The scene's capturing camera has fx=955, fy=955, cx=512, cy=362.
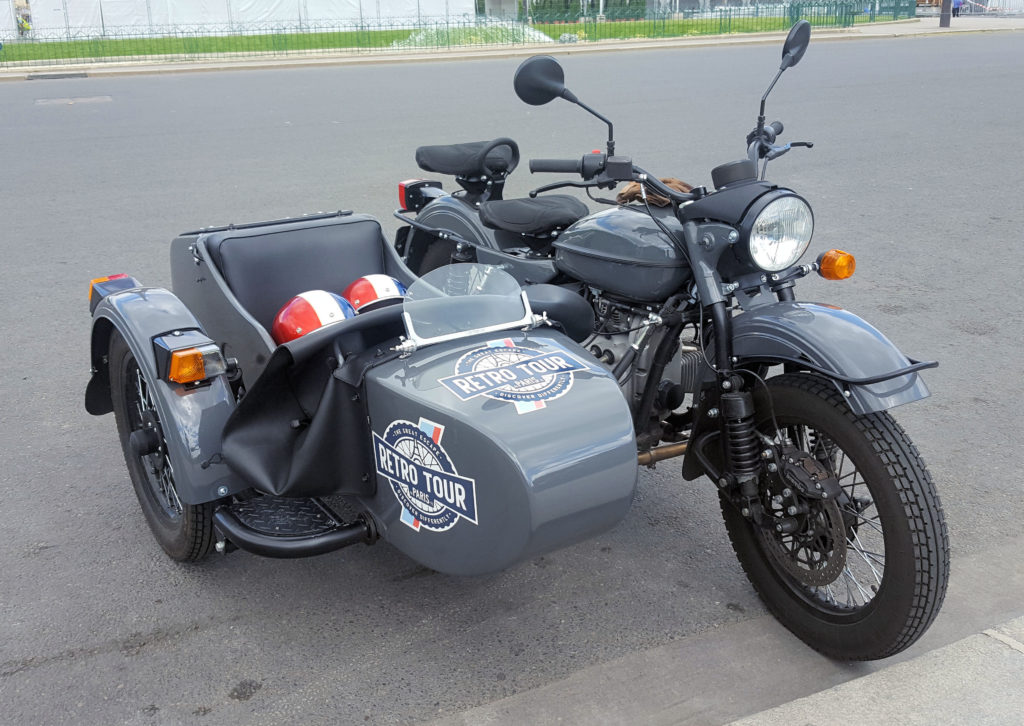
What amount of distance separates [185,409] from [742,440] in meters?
1.65

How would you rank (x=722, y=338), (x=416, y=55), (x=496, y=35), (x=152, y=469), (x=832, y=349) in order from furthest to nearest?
(x=496, y=35) → (x=416, y=55) → (x=152, y=469) → (x=722, y=338) → (x=832, y=349)

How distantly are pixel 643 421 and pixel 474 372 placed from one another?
0.91 metres

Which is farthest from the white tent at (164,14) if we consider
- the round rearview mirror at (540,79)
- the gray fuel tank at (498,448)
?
the gray fuel tank at (498,448)

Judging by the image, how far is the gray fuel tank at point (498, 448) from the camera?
2.26 m

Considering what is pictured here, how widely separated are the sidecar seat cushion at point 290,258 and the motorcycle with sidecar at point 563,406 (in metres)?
0.01

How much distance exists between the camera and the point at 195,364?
2865 millimetres

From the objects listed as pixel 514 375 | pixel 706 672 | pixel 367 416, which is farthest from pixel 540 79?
pixel 706 672

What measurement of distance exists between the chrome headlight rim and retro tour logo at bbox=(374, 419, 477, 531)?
3.40 feet

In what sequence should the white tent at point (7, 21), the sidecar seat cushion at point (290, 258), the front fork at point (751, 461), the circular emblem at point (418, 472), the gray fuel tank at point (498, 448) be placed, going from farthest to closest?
the white tent at point (7, 21) → the sidecar seat cushion at point (290, 258) → the front fork at point (751, 461) → the circular emblem at point (418, 472) → the gray fuel tank at point (498, 448)

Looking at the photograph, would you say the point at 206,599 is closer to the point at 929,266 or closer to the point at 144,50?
the point at 929,266

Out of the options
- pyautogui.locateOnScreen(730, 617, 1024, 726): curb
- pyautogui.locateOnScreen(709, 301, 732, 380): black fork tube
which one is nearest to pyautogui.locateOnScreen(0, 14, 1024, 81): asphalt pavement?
pyautogui.locateOnScreen(709, 301, 732, 380): black fork tube

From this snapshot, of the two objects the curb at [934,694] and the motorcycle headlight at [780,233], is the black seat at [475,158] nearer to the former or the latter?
the motorcycle headlight at [780,233]

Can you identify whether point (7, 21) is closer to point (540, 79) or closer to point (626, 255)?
point (540, 79)

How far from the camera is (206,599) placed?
9.96 feet
